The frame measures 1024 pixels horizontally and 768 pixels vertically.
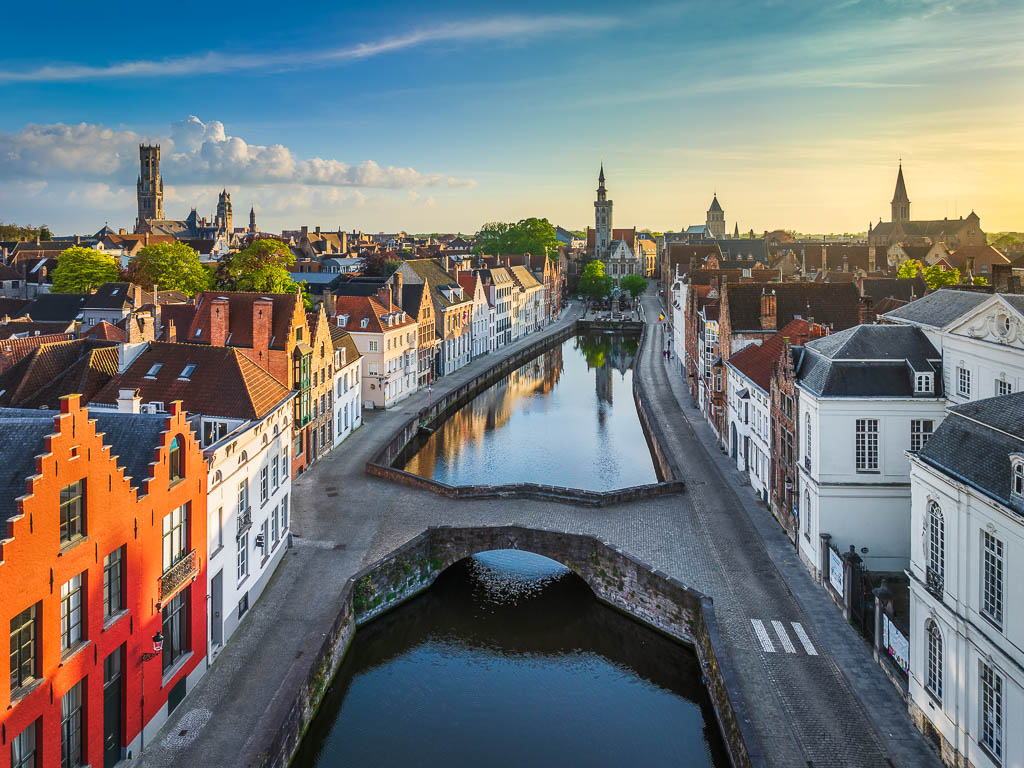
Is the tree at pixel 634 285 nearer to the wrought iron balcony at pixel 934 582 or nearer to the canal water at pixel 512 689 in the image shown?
the canal water at pixel 512 689

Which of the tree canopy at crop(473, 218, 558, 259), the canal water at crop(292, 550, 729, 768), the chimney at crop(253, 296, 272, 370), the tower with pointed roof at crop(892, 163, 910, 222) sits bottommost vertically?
the canal water at crop(292, 550, 729, 768)

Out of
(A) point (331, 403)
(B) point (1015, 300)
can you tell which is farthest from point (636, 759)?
(A) point (331, 403)

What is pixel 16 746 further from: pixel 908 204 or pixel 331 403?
pixel 908 204

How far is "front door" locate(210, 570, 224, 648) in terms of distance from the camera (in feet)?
81.9

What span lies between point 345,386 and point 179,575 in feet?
102

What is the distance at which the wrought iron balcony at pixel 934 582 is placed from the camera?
20.5 m

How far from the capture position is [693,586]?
96.6 feet

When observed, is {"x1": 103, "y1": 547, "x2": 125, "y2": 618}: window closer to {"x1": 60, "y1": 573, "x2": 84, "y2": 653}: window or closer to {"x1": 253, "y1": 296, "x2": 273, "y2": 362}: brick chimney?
{"x1": 60, "y1": 573, "x2": 84, "y2": 653}: window

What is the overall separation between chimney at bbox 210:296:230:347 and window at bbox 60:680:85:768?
2714cm

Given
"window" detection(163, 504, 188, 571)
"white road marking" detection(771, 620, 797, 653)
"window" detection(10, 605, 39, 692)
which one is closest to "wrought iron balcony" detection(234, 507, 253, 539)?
"window" detection(163, 504, 188, 571)

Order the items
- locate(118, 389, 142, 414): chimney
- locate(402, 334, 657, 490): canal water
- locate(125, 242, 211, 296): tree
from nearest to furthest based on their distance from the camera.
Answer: locate(118, 389, 142, 414): chimney → locate(402, 334, 657, 490): canal water → locate(125, 242, 211, 296): tree

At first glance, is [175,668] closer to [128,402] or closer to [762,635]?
[128,402]

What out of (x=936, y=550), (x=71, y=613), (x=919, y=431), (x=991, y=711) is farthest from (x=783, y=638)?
(x=71, y=613)

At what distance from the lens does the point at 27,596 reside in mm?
16375
